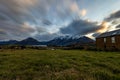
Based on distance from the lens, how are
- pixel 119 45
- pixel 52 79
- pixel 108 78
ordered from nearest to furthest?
1. pixel 52 79
2. pixel 108 78
3. pixel 119 45

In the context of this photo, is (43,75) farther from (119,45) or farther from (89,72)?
(119,45)

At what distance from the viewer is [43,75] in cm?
1291

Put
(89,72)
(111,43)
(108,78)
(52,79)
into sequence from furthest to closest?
1. (111,43)
2. (89,72)
3. (108,78)
4. (52,79)

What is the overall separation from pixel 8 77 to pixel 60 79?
16.3 ft

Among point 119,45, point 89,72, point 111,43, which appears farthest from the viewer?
point 111,43

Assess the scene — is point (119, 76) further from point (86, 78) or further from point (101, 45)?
point (101, 45)

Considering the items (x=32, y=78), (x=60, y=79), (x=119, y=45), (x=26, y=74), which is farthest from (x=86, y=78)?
(x=119, y=45)

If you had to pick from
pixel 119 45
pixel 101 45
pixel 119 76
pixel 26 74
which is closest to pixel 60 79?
pixel 26 74

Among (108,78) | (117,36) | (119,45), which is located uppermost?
(117,36)

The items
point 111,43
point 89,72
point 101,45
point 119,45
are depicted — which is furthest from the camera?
point 101,45

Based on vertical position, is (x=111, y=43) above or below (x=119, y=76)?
above

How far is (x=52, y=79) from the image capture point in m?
11.8

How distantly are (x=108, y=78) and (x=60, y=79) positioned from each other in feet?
15.9

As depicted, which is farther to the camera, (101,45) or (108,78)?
(101,45)
